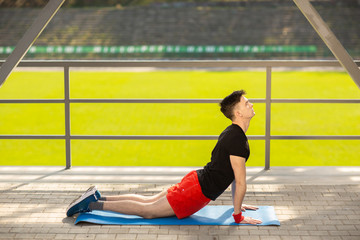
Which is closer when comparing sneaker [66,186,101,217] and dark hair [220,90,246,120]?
dark hair [220,90,246,120]

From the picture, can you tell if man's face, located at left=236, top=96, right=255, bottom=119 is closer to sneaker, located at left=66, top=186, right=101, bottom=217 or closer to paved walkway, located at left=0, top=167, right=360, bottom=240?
paved walkway, located at left=0, top=167, right=360, bottom=240

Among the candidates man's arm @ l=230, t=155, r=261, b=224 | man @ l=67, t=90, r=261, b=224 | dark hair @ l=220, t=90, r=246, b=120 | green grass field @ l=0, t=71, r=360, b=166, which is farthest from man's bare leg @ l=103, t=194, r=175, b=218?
green grass field @ l=0, t=71, r=360, b=166

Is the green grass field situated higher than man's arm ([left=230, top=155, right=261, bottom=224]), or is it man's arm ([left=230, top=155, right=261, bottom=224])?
man's arm ([left=230, top=155, right=261, bottom=224])

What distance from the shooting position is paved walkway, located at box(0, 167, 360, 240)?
420 centimetres

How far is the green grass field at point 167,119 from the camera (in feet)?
32.2

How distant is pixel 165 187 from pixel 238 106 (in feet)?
4.91

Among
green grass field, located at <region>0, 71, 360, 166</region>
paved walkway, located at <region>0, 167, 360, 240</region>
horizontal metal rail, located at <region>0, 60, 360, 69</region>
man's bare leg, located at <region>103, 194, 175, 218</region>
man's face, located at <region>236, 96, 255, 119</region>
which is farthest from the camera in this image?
green grass field, located at <region>0, 71, 360, 166</region>

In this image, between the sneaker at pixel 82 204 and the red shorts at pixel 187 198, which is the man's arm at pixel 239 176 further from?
the sneaker at pixel 82 204

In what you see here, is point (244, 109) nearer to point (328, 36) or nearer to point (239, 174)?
point (239, 174)

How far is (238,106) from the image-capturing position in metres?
4.35

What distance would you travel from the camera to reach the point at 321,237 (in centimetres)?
411

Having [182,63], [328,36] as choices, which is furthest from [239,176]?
[182,63]

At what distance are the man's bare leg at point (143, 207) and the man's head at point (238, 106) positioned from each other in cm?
89

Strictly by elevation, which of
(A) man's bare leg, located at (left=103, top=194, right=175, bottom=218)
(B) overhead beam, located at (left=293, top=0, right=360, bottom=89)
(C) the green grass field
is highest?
A: (B) overhead beam, located at (left=293, top=0, right=360, bottom=89)
